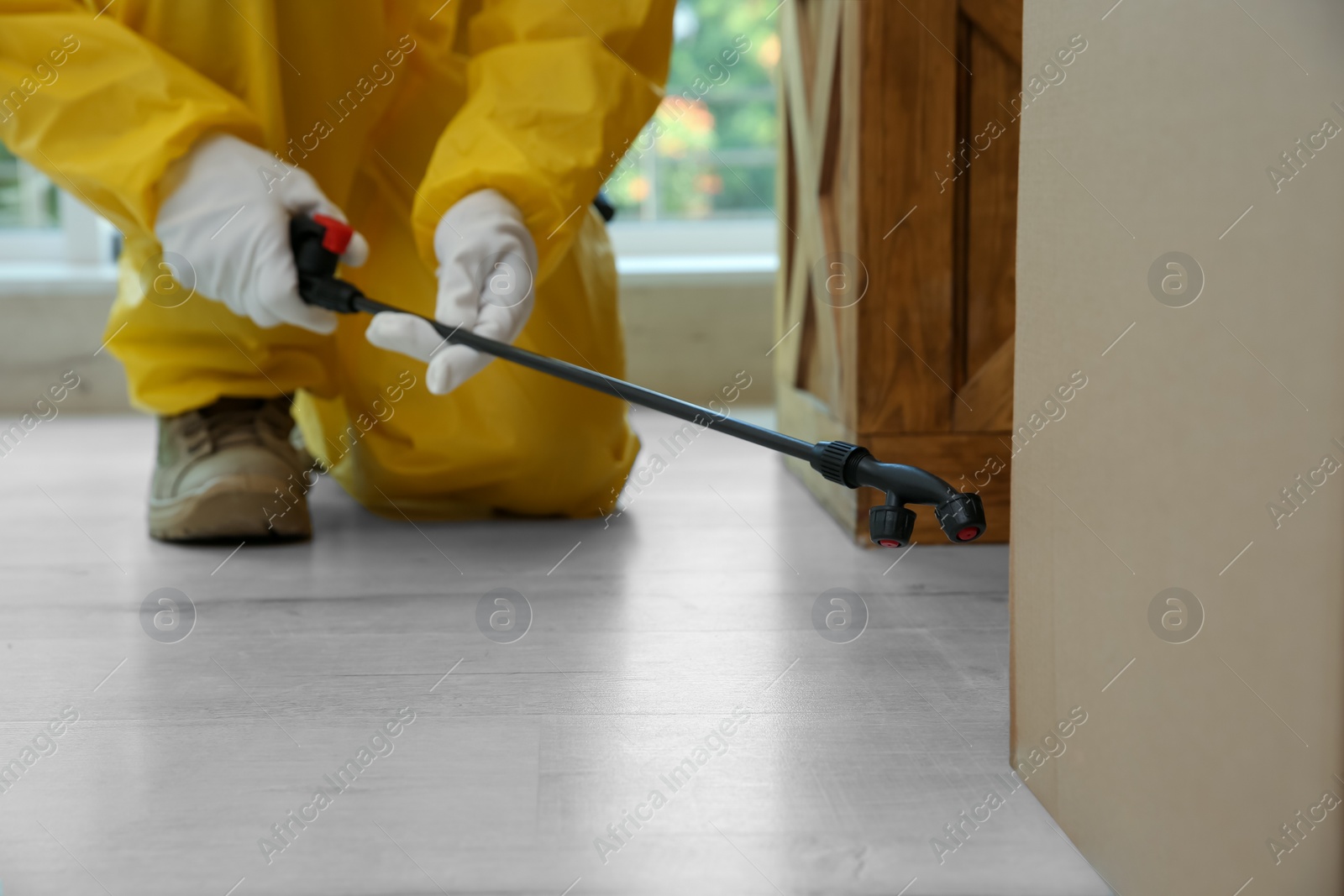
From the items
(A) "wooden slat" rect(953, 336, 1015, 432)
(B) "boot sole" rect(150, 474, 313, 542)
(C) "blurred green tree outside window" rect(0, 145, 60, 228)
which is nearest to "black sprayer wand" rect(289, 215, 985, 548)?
(B) "boot sole" rect(150, 474, 313, 542)

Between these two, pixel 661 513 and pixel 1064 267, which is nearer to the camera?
pixel 1064 267

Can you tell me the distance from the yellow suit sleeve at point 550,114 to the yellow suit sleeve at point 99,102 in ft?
0.68

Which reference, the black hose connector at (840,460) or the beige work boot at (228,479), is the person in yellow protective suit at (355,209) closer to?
the beige work boot at (228,479)

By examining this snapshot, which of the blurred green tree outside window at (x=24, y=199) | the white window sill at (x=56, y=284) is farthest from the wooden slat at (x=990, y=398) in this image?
the blurred green tree outside window at (x=24, y=199)

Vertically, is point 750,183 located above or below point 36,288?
above

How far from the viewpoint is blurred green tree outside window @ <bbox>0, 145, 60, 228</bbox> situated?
2479mm

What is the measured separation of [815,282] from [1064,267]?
29.8 inches

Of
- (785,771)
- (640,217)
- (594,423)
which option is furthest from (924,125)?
(640,217)

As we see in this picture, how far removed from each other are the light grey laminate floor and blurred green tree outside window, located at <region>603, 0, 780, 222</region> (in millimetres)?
1504

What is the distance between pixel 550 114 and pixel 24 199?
1.97m

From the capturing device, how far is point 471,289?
0.94 m

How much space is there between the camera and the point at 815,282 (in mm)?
1286

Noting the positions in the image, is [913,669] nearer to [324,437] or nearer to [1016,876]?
[1016,876]

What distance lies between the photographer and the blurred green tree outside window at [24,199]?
2479 mm
